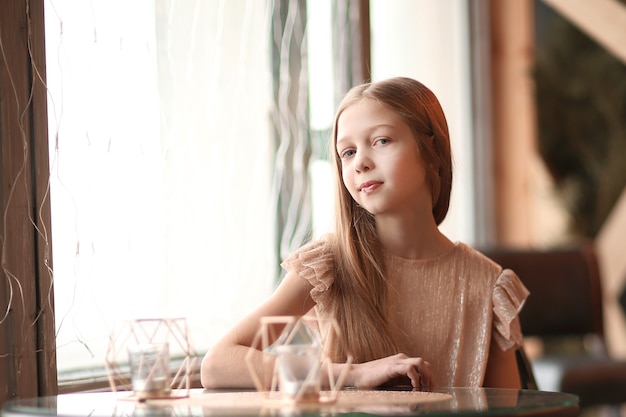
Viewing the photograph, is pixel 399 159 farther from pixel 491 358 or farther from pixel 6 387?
pixel 6 387

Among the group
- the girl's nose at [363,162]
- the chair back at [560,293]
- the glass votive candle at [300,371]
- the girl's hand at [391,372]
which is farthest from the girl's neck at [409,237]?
the chair back at [560,293]

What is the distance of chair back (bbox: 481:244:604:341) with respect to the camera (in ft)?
8.38

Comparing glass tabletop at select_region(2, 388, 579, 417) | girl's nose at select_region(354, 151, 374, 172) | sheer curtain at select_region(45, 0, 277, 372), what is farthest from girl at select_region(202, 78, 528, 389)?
sheer curtain at select_region(45, 0, 277, 372)

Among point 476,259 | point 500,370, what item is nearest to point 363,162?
point 476,259

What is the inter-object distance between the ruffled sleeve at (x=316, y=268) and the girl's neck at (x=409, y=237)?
0.29ft

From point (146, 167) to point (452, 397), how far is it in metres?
0.74

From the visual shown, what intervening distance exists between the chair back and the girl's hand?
4.87 ft

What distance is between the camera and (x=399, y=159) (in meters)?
1.23

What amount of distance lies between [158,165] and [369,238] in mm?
451

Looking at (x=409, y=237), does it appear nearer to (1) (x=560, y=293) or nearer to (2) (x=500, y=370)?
(2) (x=500, y=370)

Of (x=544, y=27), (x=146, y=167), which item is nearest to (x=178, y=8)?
(x=146, y=167)

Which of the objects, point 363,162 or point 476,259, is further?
point 476,259

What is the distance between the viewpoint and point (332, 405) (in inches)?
35.9

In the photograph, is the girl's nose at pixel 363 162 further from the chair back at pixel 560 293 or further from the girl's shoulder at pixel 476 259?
the chair back at pixel 560 293
